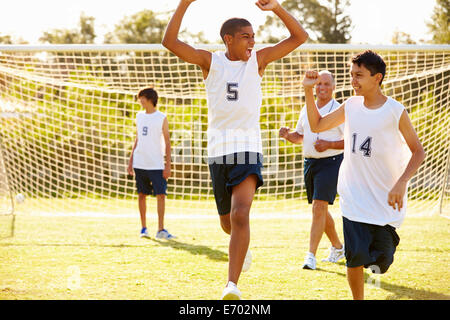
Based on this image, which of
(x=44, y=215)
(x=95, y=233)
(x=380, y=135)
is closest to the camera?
(x=380, y=135)

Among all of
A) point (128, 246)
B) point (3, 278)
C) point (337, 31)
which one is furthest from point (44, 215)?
point (337, 31)

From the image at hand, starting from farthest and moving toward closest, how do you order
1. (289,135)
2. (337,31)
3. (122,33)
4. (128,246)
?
(122,33), (337,31), (128,246), (289,135)

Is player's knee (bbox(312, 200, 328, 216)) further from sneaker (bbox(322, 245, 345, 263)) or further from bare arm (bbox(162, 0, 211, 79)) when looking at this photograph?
bare arm (bbox(162, 0, 211, 79))

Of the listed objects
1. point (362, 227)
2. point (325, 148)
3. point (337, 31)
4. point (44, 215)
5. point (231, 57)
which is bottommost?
point (44, 215)

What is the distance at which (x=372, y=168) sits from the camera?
3.50m

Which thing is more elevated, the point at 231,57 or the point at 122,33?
the point at 122,33

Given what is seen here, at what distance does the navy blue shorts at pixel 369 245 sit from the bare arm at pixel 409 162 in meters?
0.23

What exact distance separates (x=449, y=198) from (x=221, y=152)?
7.34m

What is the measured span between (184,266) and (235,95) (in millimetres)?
2066

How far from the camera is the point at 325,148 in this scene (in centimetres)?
498

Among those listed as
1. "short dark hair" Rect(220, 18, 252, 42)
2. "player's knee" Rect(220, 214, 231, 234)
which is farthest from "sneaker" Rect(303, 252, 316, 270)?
"short dark hair" Rect(220, 18, 252, 42)

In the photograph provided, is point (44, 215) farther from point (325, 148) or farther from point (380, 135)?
point (380, 135)

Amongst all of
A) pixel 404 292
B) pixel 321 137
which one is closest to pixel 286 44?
pixel 321 137

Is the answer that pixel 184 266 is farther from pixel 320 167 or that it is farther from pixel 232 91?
pixel 232 91
